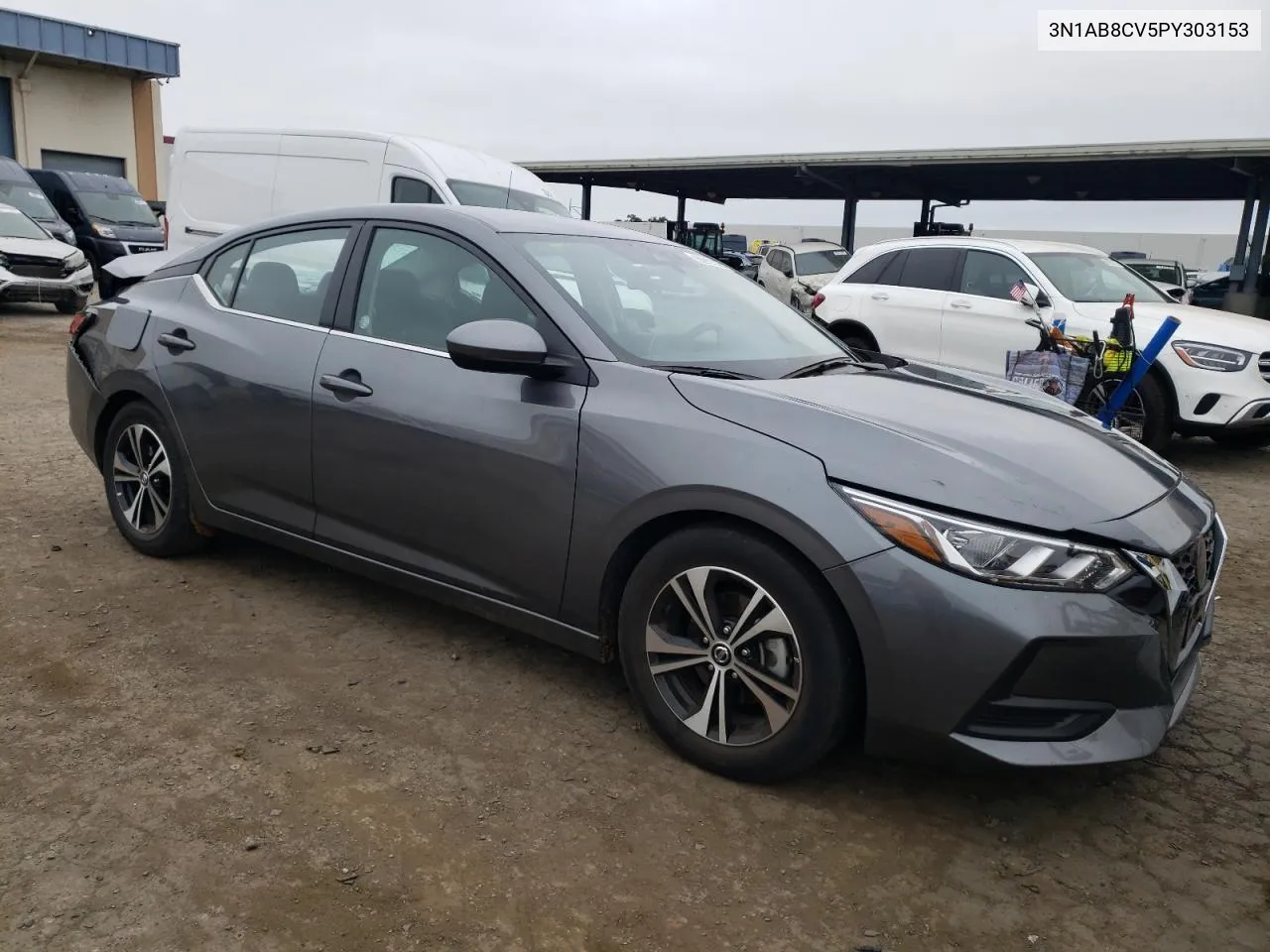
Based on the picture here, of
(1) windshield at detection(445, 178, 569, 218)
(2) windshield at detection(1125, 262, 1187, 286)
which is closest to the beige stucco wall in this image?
(1) windshield at detection(445, 178, 569, 218)

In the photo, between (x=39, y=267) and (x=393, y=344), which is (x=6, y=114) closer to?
(x=39, y=267)

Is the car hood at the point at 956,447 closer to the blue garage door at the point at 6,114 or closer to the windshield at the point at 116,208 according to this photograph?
the windshield at the point at 116,208

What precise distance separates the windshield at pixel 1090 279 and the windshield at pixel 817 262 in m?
9.96

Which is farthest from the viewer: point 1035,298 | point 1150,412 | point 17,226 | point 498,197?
point 17,226

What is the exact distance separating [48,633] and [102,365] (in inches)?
51.2

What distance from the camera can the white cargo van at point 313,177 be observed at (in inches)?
395

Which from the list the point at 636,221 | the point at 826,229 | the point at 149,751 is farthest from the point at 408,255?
the point at 826,229

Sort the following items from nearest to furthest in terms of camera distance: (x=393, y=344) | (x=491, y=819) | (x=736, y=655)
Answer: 1. (x=491, y=819)
2. (x=736, y=655)
3. (x=393, y=344)

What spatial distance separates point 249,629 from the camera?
12.2 feet

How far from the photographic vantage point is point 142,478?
14.1ft

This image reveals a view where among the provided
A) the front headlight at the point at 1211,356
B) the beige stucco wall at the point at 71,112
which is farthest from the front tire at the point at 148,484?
the beige stucco wall at the point at 71,112

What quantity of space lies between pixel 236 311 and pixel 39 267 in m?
11.8

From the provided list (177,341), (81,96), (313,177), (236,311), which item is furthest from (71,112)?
(236,311)

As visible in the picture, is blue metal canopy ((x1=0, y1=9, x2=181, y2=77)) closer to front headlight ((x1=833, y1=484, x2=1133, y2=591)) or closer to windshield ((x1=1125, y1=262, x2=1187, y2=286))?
windshield ((x1=1125, y1=262, x2=1187, y2=286))
